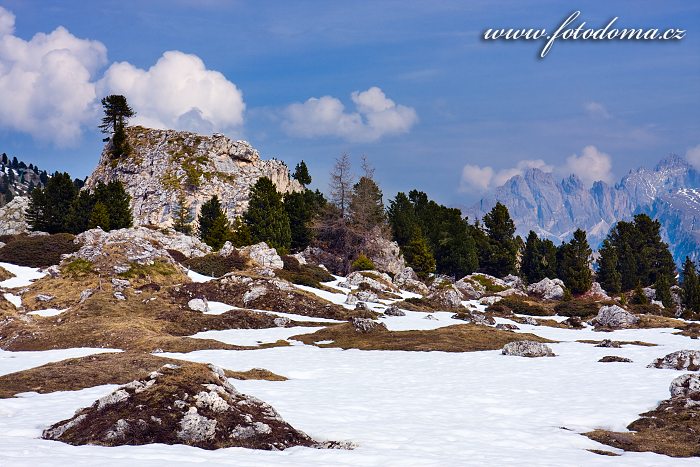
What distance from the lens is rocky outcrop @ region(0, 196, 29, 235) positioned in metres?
92.1

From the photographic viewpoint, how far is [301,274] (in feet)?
205

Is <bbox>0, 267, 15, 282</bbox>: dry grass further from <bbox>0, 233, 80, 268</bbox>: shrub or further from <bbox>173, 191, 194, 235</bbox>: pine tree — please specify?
<bbox>173, 191, 194, 235</bbox>: pine tree

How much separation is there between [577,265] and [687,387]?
84.5m

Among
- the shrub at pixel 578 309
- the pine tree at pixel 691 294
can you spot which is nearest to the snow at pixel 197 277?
the shrub at pixel 578 309

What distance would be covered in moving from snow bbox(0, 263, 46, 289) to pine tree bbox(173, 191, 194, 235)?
61591 millimetres

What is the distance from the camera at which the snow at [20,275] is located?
4728cm

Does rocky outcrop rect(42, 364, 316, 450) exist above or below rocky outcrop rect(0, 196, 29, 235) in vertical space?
below

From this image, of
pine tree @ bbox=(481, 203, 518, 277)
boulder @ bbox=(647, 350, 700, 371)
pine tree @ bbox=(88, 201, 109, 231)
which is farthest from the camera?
pine tree @ bbox=(481, 203, 518, 277)

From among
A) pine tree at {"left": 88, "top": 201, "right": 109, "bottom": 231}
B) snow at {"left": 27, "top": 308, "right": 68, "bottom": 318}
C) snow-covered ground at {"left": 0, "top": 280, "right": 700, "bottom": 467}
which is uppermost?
pine tree at {"left": 88, "top": 201, "right": 109, "bottom": 231}

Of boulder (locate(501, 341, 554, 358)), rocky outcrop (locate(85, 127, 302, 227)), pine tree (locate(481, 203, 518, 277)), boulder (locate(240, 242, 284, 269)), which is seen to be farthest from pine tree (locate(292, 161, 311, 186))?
boulder (locate(501, 341, 554, 358))

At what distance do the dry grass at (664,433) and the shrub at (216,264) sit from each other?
47.4 meters

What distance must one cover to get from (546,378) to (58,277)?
131ft

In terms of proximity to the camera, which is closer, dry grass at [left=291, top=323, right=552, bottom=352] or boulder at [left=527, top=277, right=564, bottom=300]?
dry grass at [left=291, top=323, right=552, bottom=352]

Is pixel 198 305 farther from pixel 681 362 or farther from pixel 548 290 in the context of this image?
pixel 548 290
